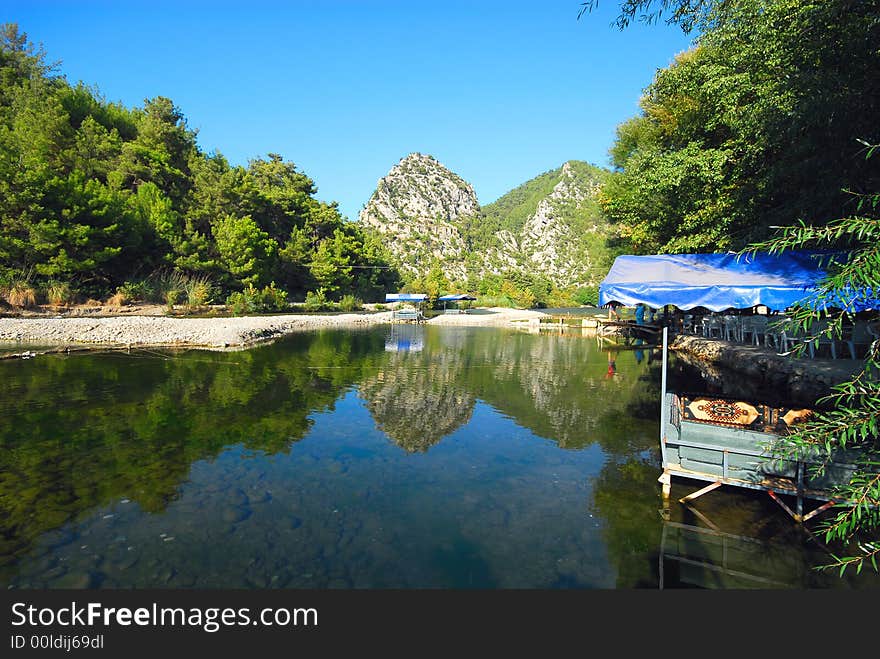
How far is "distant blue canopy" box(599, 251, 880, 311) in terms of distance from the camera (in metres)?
5.43

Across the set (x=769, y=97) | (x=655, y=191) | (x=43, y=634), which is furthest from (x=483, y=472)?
(x=655, y=191)

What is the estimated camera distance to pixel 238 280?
42.7m

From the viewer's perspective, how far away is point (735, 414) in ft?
19.7

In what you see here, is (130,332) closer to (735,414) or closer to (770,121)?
(735,414)

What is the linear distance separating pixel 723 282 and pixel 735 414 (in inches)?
70.9

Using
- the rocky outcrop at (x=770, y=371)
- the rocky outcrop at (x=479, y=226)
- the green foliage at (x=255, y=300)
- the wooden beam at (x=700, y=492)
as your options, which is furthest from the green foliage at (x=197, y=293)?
the rocky outcrop at (x=479, y=226)

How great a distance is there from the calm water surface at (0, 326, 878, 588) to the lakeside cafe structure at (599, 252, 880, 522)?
56cm

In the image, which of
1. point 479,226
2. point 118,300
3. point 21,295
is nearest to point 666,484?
point 21,295

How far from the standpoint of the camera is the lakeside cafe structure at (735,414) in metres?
5.05

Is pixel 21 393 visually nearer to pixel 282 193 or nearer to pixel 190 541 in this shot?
pixel 190 541

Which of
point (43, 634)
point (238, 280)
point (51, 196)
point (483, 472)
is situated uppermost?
point (51, 196)

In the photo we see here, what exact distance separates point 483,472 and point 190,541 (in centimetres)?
429

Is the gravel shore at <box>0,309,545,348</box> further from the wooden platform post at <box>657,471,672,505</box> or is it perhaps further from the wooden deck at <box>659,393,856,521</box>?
the wooden deck at <box>659,393,856,521</box>

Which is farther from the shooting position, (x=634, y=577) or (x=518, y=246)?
(x=518, y=246)
